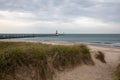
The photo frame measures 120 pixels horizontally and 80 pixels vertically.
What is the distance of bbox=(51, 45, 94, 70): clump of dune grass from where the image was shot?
12922 millimetres

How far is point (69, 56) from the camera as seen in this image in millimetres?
→ 14016

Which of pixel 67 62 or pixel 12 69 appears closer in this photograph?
pixel 12 69

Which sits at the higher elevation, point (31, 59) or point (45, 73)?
point (31, 59)

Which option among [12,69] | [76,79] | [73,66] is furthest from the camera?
[73,66]

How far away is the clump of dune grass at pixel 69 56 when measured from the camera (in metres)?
12.9

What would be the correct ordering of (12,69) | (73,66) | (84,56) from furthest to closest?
(84,56)
(73,66)
(12,69)

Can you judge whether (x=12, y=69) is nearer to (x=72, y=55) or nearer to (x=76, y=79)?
(x=76, y=79)

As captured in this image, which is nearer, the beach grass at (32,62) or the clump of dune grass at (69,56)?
the beach grass at (32,62)

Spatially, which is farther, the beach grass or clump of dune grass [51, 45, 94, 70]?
clump of dune grass [51, 45, 94, 70]

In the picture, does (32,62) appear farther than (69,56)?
No

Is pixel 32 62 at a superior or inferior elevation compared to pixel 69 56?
superior

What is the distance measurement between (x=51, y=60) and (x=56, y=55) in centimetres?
65

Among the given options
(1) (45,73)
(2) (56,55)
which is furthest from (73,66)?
(1) (45,73)

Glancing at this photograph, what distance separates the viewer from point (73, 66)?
14.0 m
